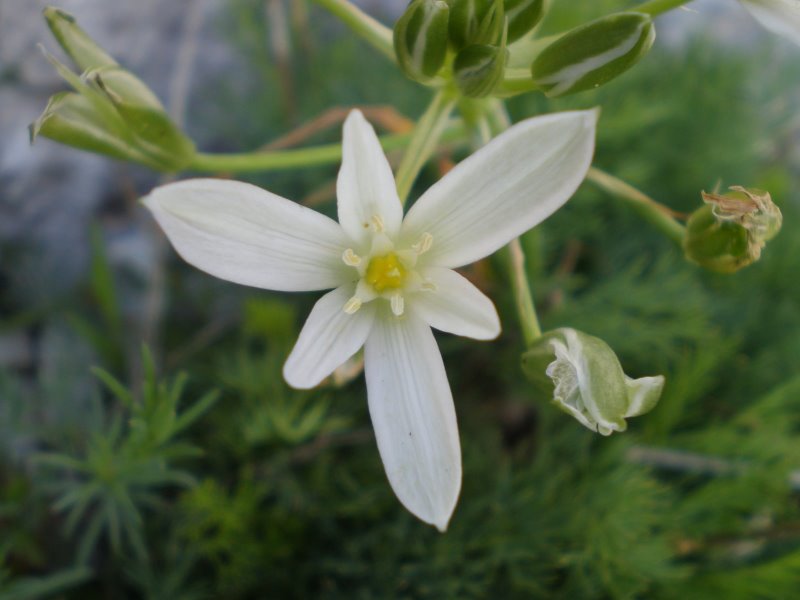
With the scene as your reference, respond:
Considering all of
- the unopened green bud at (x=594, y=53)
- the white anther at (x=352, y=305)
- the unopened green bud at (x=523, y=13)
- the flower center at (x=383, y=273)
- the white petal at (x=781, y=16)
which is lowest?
the white anther at (x=352, y=305)

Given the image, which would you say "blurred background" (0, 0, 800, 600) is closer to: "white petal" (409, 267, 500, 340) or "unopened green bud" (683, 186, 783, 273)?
"white petal" (409, 267, 500, 340)

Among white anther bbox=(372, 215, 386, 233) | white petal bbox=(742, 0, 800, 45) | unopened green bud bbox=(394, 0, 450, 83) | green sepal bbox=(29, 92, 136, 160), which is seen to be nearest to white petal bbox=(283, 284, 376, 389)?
white anther bbox=(372, 215, 386, 233)

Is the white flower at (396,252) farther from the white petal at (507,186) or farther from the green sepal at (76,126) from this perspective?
the green sepal at (76,126)

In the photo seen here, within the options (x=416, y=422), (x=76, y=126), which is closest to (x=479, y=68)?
(x=416, y=422)

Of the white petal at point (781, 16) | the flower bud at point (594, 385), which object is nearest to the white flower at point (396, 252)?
the flower bud at point (594, 385)

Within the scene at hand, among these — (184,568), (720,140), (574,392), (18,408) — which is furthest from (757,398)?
(18,408)

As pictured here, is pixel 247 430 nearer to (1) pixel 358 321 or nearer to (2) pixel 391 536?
(2) pixel 391 536
